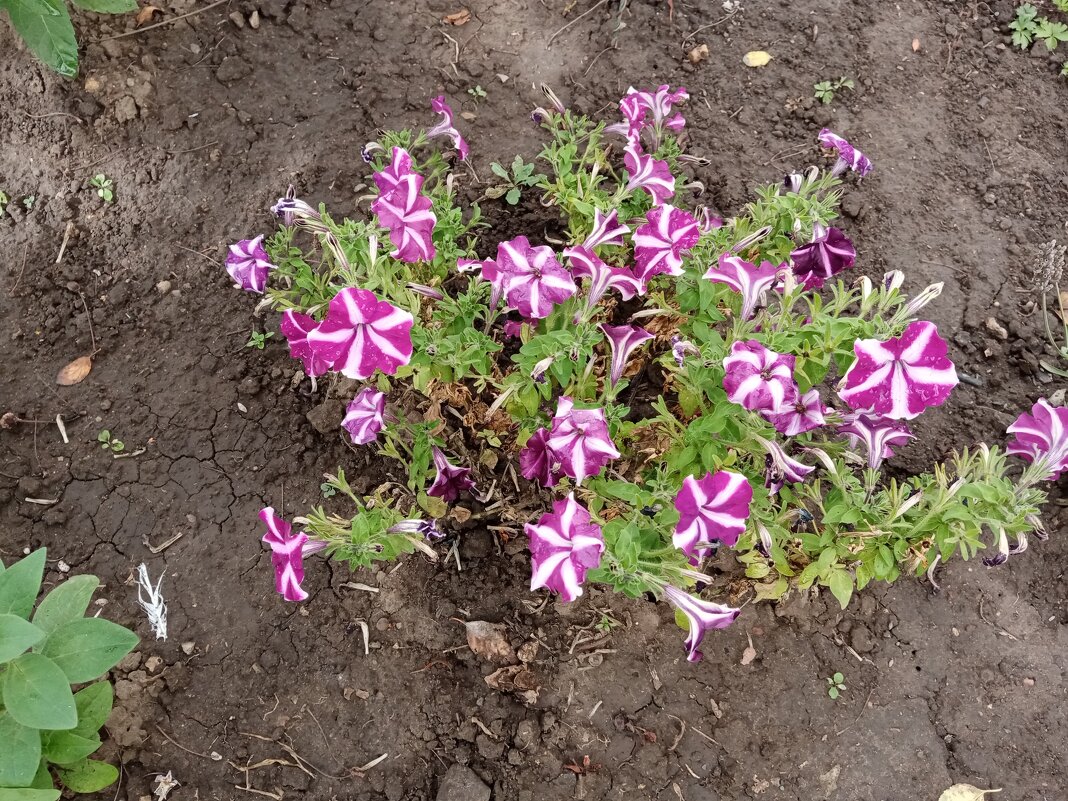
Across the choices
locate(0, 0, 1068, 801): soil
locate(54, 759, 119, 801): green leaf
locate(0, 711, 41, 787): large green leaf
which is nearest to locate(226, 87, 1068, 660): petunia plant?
locate(0, 0, 1068, 801): soil

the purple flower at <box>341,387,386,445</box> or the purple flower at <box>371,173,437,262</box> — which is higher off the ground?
the purple flower at <box>371,173,437,262</box>

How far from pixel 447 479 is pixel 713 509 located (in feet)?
3.33

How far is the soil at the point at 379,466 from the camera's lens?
103 inches

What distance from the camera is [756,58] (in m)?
3.64

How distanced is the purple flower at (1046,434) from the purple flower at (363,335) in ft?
5.48

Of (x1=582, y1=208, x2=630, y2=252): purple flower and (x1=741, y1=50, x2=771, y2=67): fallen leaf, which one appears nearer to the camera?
(x1=582, y1=208, x2=630, y2=252): purple flower

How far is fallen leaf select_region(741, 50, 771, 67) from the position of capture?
3.64 metres

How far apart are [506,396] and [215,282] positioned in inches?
66.2

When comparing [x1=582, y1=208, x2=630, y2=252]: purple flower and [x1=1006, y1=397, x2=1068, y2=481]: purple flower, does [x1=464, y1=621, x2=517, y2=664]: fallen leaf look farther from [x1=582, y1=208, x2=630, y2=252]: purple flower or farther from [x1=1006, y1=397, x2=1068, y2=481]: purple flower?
[x1=1006, y1=397, x2=1068, y2=481]: purple flower

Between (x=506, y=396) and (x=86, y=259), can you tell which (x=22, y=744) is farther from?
(x=86, y=259)

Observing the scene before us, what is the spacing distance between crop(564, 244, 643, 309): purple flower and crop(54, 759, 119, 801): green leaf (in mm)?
2186

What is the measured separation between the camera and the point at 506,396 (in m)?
2.32

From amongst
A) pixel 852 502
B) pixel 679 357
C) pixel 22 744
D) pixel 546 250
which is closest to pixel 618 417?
pixel 679 357

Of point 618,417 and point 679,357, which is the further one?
point 618,417
